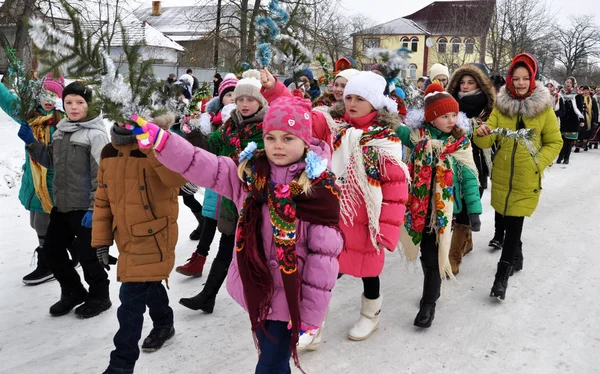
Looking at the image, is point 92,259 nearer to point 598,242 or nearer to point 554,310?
point 554,310

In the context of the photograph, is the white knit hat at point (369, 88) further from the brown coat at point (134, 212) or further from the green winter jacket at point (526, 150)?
the green winter jacket at point (526, 150)

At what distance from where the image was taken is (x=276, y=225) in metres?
2.34

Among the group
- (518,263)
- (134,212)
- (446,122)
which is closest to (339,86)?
(446,122)

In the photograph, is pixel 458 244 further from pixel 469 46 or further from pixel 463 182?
pixel 469 46

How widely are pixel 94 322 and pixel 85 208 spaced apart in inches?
34.6

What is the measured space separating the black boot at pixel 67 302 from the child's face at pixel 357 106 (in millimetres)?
2560

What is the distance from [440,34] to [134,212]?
157ft

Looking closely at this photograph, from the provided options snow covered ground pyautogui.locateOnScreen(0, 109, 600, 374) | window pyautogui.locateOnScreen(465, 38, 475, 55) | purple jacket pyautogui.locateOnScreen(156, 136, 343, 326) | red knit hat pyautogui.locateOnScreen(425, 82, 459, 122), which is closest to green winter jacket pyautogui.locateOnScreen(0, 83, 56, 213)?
snow covered ground pyautogui.locateOnScreen(0, 109, 600, 374)

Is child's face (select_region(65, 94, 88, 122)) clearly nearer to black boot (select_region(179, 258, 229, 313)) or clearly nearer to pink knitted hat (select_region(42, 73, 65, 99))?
pink knitted hat (select_region(42, 73, 65, 99))

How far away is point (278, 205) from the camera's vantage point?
7.68 ft

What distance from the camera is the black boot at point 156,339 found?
3414 mm

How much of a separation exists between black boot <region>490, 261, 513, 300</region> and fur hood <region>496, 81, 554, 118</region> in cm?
134

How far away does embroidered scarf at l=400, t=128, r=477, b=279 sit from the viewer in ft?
12.5

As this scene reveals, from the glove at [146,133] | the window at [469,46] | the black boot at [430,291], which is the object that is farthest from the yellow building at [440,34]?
the glove at [146,133]
